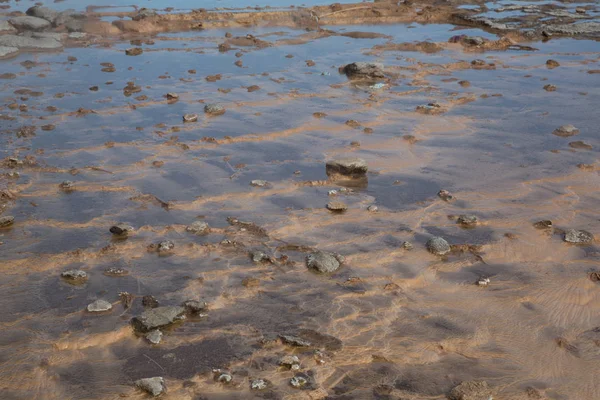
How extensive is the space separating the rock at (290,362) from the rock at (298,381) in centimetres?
9

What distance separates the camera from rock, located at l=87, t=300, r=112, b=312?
4.47 m

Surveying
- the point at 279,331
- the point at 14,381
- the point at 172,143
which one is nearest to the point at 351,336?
the point at 279,331

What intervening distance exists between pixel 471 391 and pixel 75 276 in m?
3.17

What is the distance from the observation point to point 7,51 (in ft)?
39.6

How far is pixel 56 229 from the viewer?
5668 millimetres

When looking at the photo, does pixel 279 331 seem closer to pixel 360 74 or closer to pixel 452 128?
pixel 452 128

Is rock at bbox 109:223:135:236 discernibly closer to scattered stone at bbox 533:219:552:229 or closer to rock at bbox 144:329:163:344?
rock at bbox 144:329:163:344

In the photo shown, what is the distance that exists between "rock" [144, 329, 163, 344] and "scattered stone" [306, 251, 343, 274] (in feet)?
4.63

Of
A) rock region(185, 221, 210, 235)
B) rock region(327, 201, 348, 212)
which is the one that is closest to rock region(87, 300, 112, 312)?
rock region(185, 221, 210, 235)

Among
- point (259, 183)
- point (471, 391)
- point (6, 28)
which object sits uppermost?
point (6, 28)

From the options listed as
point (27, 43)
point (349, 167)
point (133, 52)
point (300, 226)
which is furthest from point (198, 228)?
point (27, 43)

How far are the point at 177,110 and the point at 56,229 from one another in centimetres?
369

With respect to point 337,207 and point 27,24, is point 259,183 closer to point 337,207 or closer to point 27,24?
point 337,207

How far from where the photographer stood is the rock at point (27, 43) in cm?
1248
